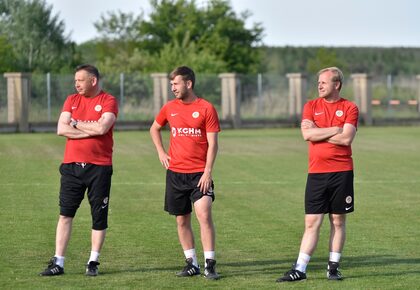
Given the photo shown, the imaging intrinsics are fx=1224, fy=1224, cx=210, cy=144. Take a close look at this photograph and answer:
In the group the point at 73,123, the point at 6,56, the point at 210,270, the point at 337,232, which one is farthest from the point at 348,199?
the point at 6,56

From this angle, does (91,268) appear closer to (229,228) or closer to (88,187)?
(88,187)

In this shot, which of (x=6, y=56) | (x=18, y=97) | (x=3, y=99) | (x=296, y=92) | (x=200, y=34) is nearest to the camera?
(x=18, y=97)

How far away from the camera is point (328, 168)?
11.1 meters

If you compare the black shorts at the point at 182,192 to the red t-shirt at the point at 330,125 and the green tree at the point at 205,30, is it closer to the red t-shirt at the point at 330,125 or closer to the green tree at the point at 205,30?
the red t-shirt at the point at 330,125

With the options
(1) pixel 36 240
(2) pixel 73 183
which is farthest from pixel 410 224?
(2) pixel 73 183

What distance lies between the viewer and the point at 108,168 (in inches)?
445

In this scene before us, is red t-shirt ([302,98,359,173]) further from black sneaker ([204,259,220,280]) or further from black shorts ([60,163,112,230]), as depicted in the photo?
black shorts ([60,163,112,230])

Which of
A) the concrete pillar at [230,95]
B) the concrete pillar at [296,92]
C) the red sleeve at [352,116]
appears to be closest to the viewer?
the red sleeve at [352,116]

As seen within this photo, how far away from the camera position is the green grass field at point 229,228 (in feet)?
36.9

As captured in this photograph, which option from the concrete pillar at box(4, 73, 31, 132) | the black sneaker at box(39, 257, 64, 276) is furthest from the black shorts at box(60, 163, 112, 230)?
the concrete pillar at box(4, 73, 31, 132)

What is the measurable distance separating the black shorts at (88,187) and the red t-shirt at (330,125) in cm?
191

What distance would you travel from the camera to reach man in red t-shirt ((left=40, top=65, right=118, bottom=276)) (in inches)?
442

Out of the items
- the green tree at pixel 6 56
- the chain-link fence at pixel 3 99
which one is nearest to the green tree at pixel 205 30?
the green tree at pixel 6 56

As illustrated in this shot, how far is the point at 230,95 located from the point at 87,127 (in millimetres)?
42751
